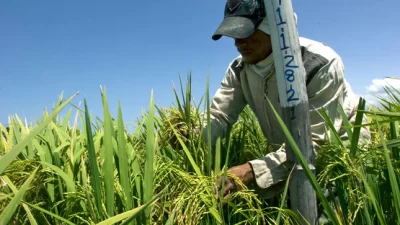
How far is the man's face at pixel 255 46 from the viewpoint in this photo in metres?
1.61

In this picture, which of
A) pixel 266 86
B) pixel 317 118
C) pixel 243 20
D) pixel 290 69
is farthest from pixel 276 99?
pixel 290 69

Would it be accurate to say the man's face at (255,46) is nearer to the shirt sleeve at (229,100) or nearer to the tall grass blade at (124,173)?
the shirt sleeve at (229,100)

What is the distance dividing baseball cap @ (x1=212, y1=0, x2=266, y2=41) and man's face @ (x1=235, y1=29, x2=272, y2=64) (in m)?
0.06

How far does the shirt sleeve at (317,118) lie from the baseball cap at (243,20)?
0.35 meters

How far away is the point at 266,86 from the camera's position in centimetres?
177

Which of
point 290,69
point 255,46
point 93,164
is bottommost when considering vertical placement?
point 93,164

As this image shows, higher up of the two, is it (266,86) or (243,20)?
(243,20)

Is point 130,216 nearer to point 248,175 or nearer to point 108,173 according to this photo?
point 108,173

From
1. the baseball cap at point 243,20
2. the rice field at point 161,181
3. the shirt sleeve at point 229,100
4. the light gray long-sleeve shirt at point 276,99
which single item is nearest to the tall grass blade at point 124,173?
the rice field at point 161,181

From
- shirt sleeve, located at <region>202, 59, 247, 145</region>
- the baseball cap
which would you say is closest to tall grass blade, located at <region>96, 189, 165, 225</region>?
the baseball cap

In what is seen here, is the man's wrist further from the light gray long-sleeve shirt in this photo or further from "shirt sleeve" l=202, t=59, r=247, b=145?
"shirt sleeve" l=202, t=59, r=247, b=145

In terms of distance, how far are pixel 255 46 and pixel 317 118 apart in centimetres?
42

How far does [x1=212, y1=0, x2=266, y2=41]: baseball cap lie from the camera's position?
5.07 feet

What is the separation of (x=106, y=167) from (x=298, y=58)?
66 centimetres
